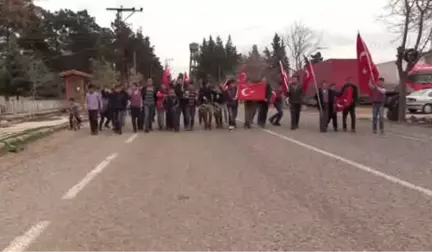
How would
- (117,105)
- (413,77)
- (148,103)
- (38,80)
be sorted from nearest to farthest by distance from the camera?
(117,105), (148,103), (413,77), (38,80)

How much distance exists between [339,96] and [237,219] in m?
13.4

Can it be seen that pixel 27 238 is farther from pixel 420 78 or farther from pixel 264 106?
pixel 420 78

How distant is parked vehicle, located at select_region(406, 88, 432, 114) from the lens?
114ft

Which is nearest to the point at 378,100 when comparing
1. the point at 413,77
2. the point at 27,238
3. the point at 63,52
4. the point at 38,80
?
the point at 27,238

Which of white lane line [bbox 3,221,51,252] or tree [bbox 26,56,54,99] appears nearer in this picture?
white lane line [bbox 3,221,51,252]

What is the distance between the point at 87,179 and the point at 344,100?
1144 cm

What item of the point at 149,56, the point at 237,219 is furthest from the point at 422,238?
the point at 149,56

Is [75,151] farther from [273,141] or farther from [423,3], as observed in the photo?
[423,3]

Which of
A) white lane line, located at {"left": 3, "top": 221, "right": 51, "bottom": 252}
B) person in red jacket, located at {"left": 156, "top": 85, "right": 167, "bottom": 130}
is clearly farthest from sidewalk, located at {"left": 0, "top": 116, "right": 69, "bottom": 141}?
white lane line, located at {"left": 3, "top": 221, "right": 51, "bottom": 252}

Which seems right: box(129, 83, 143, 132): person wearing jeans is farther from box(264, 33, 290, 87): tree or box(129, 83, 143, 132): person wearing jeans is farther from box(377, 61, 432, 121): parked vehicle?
box(264, 33, 290, 87): tree

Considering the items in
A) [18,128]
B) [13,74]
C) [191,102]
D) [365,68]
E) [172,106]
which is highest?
[13,74]

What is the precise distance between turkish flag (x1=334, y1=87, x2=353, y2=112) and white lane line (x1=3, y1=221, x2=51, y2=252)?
45.3 ft

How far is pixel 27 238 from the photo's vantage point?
602cm

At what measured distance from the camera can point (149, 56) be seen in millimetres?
120438
